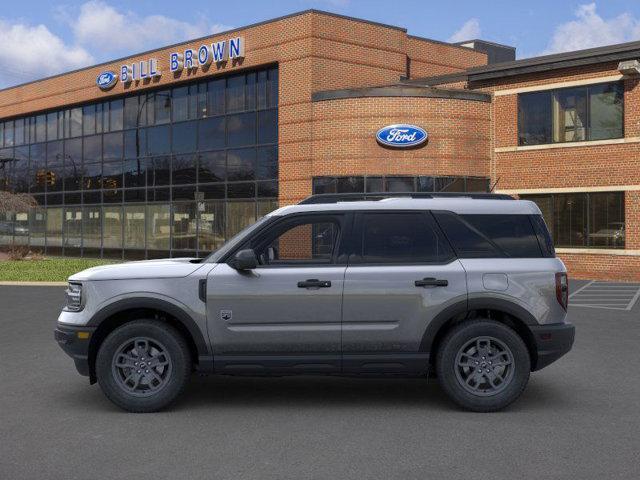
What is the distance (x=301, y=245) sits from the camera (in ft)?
22.7

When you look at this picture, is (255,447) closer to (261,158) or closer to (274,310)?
(274,310)

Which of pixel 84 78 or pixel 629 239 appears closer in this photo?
pixel 629 239

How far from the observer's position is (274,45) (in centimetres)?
2723

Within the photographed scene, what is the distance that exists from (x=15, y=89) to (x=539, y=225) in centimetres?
3894

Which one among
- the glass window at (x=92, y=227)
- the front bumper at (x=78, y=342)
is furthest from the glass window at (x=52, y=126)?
the front bumper at (x=78, y=342)

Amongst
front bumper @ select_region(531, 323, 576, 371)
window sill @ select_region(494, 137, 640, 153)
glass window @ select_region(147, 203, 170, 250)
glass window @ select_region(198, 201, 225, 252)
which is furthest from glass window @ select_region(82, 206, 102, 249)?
front bumper @ select_region(531, 323, 576, 371)

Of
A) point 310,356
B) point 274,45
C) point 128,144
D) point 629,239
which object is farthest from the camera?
point 128,144

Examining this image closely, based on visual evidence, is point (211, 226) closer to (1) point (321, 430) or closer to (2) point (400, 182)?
(2) point (400, 182)

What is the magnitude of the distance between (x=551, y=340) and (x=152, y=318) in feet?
11.8

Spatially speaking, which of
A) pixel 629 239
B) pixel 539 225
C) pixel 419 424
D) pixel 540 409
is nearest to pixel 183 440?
pixel 419 424

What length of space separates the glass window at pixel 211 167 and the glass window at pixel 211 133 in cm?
32

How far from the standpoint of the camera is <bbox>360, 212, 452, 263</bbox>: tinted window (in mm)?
6758

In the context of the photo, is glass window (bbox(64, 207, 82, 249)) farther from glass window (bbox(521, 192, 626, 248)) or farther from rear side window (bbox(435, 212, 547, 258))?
rear side window (bbox(435, 212, 547, 258))

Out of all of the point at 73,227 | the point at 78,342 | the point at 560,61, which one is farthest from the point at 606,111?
the point at 73,227
